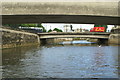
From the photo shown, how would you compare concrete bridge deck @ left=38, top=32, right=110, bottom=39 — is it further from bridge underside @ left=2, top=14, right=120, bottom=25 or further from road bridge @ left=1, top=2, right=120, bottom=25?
road bridge @ left=1, top=2, right=120, bottom=25

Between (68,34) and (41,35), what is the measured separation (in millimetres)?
12094

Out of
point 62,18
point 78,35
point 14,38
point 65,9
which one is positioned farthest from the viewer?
point 78,35

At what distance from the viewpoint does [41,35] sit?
96.0m

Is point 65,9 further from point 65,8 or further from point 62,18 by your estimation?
point 62,18

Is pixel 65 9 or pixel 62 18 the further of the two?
pixel 62 18

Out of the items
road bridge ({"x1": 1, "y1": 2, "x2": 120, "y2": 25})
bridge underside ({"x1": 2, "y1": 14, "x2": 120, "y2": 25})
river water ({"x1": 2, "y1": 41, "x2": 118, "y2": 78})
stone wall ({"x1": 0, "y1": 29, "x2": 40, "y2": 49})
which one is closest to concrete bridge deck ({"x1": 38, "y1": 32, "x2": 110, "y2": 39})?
stone wall ({"x1": 0, "y1": 29, "x2": 40, "y2": 49})

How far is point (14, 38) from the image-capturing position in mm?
60281

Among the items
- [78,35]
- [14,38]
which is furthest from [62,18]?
[78,35]

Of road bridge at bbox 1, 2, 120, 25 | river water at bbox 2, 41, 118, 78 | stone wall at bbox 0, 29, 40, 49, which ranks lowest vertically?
river water at bbox 2, 41, 118, 78

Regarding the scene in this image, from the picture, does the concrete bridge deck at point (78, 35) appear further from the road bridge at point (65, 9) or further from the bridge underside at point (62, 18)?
the road bridge at point (65, 9)

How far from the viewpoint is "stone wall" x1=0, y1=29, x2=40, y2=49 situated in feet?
170

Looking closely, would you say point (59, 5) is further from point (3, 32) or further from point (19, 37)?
point (19, 37)

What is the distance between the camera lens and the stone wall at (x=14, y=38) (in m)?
51.8

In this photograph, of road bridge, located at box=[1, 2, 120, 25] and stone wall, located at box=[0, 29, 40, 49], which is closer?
road bridge, located at box=[1, 2, 120, 25]
